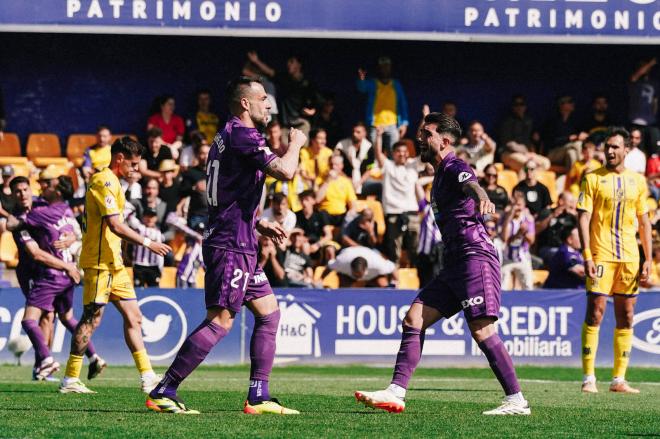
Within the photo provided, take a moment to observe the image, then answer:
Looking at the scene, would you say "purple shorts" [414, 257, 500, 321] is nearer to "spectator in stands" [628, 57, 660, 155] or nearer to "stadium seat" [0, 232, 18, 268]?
"stadium seat" [0, 232, 18, 268]

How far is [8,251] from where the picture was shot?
63.4 ft

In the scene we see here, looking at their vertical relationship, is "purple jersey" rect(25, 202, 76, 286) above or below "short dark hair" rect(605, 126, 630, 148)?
below

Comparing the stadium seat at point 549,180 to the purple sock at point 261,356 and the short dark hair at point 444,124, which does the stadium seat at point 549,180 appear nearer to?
the short dark hair at point 444,124

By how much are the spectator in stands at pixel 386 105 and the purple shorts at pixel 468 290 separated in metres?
12.9

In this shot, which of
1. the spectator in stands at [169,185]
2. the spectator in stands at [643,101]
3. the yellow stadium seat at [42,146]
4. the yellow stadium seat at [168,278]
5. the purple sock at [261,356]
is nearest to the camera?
the purple sock at [261,356]

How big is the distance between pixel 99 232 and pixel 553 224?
10474mm

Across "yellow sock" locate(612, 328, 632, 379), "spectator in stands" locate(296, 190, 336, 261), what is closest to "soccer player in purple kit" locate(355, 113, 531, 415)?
"yellow sock" locate(612, 328, 632, 379)

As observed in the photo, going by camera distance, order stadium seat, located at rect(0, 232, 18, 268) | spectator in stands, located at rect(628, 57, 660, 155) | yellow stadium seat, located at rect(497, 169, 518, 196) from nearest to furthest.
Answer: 1. stadium seat, located at rect(0, 232, 18, 268)
2. yellow stadium seat, located at rect(497, 169, 518, 196)
3. spectator in stands, located at rect(628, 57, 660, 155)

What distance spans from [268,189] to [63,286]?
6.98m

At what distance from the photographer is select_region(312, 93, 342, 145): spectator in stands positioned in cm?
2249

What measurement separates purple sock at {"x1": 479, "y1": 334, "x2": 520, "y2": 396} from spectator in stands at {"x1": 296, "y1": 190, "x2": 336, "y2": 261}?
1024 cm

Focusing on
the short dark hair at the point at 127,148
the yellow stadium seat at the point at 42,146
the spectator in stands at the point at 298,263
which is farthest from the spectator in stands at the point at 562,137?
the short dark hair at the point at 127,148

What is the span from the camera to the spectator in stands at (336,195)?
20266 millimetres

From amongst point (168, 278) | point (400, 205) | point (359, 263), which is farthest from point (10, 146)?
point (359, 263)
